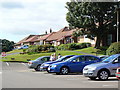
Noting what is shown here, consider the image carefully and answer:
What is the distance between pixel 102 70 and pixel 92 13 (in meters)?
27.8

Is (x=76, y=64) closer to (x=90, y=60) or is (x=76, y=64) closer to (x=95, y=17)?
(x=90, y=60)

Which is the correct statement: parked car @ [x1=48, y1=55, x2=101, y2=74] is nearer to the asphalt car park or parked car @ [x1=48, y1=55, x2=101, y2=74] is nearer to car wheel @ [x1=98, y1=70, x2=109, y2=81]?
the asphalt car park

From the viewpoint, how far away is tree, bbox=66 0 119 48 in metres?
41.8

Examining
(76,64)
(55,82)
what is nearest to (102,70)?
(55,82)

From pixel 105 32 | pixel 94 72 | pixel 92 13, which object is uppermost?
pixel 92 13

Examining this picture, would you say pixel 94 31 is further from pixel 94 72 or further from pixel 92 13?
pixel 94 72

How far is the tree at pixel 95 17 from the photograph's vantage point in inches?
1644

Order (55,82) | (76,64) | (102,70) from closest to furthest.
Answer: (55,82) < (102,70) < (76,64)

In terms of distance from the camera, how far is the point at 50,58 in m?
26.0

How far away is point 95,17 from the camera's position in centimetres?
4291

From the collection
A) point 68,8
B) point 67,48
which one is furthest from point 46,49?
point 68,8

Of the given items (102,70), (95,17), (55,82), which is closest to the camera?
(55,82)

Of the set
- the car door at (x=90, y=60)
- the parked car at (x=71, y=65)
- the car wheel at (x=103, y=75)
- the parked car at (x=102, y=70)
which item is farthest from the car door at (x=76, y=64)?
the car wheel at (x=103, y=75)

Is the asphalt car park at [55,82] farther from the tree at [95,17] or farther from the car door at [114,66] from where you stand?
the tree at [95,17]
